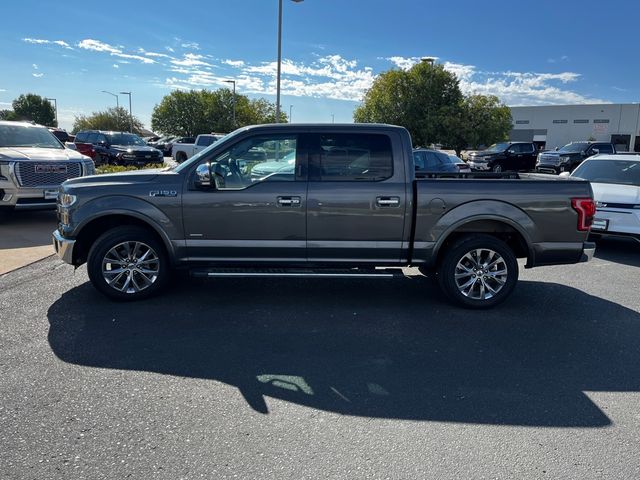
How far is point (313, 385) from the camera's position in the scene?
143 inches

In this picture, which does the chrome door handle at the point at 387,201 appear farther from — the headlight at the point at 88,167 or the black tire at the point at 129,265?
the headlight at the point at 88,167

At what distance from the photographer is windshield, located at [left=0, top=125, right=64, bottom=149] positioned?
10.2m

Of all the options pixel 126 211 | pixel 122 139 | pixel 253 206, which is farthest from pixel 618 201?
pixel 122 139

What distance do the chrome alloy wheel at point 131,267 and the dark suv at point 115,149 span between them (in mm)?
15175

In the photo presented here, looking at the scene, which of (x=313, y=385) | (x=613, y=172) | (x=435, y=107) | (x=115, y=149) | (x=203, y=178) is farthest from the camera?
(x=435, y=107)

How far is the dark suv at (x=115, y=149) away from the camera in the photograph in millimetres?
19859

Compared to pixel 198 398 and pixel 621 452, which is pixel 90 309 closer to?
pixel 198 398

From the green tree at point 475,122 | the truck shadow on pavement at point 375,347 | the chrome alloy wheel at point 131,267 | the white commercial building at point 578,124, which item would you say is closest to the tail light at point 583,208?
the truck shadow on pavement at point 375,347

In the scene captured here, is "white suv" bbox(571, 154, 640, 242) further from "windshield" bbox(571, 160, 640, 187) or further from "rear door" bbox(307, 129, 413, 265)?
"rear door" bbox(307, 129, 413, 265)

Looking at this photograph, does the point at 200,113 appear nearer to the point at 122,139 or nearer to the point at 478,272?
the point at 122,139

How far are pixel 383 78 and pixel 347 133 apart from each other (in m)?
27.4

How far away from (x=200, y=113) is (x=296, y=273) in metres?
56.7

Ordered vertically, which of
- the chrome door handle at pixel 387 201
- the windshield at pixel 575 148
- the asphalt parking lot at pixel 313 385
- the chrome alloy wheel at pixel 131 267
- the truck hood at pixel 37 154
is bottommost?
the asphalt parking lot at pixel 313 385

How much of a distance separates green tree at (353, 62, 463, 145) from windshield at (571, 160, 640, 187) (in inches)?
799
